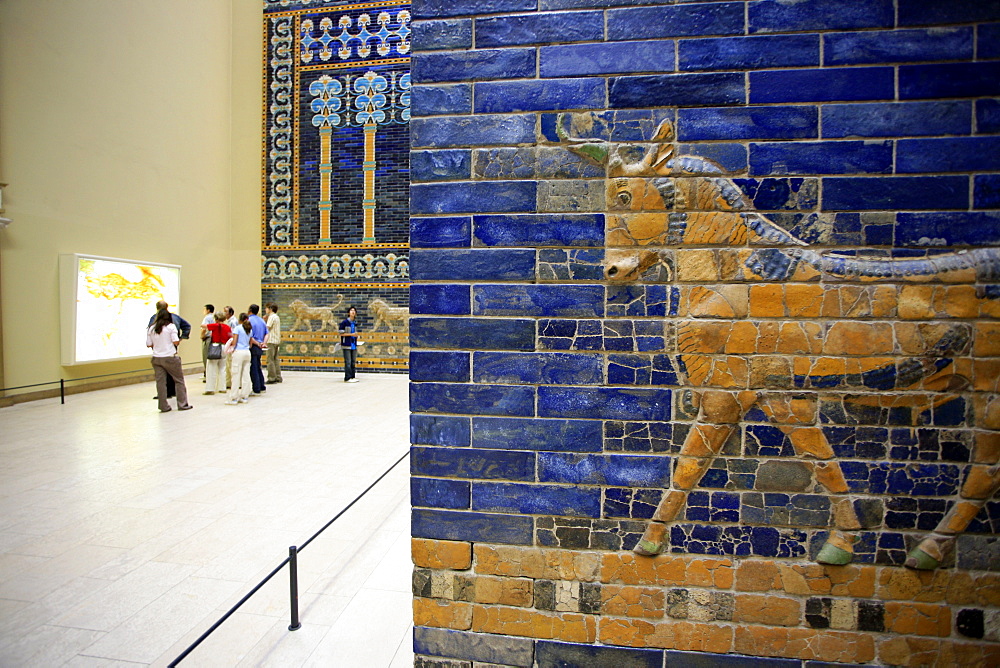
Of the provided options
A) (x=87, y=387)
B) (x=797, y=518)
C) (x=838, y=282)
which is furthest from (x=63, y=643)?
(x=87, y=387)

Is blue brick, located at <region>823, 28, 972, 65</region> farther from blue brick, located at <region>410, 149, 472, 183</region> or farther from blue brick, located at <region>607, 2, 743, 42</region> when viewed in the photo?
blue brick, located at <region>410, 149, 472, 183</region>

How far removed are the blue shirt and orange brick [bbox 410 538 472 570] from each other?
7642 mm

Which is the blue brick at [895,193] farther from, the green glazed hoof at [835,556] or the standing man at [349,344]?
the standing man at [349,344]

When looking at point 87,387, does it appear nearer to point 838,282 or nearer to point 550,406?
point 550,406

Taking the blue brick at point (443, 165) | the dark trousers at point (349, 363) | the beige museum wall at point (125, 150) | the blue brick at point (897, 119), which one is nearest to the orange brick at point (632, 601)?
the blue brick at point (443, 165)

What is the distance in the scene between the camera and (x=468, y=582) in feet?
5.87

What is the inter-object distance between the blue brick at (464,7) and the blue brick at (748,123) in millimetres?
637

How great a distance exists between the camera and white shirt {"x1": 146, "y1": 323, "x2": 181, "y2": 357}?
6.93 meters

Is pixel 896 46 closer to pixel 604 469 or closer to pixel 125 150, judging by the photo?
pixel 604 469

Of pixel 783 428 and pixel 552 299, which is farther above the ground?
pixel 552 299

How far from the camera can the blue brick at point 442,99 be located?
5.76ft

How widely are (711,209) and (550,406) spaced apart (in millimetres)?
824

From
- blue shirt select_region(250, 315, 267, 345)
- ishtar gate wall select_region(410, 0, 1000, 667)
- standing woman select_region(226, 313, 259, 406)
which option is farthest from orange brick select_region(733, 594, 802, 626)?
blue shirt select_region(250, 315, 267, 345)

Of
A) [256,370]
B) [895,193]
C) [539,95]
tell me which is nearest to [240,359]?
[256,370]
